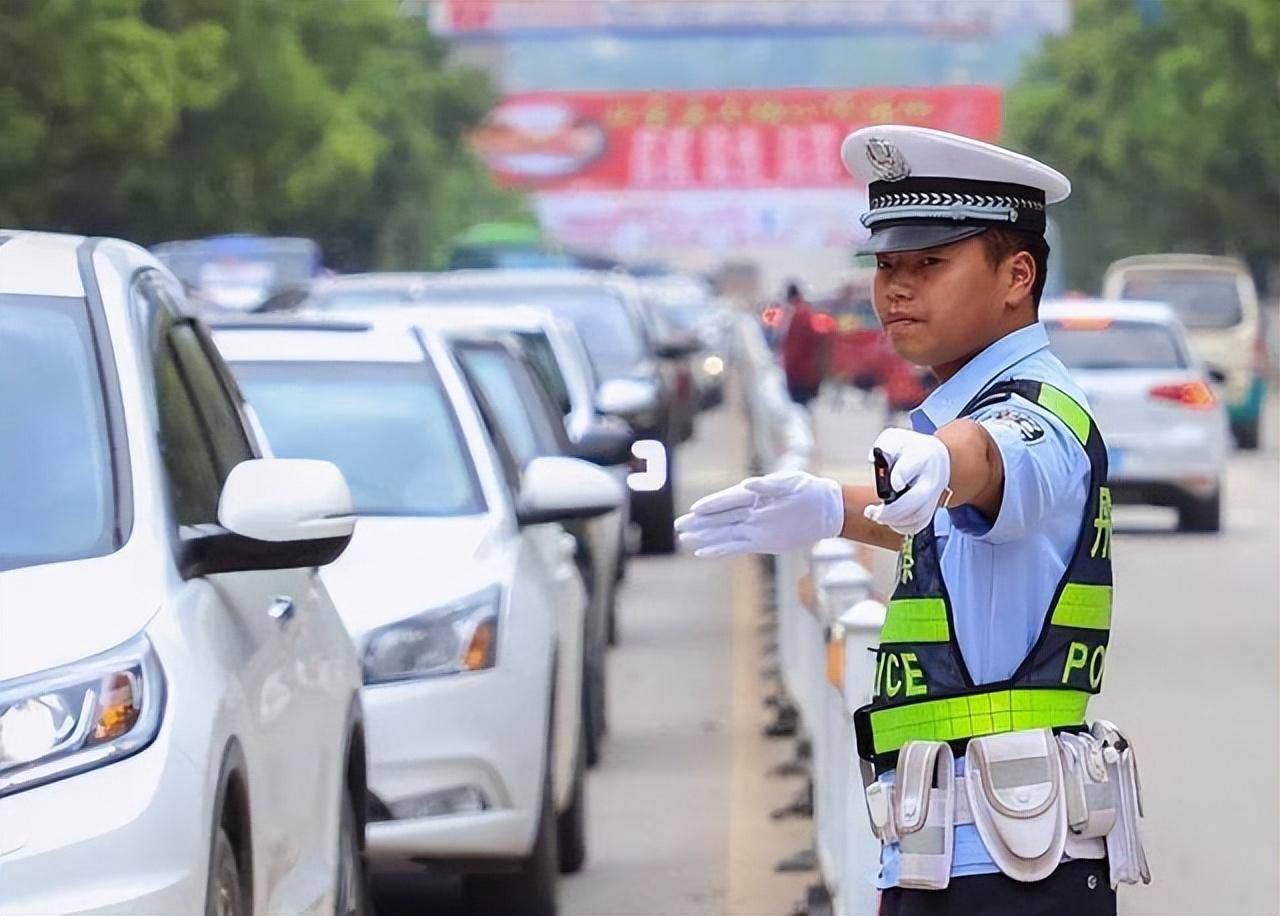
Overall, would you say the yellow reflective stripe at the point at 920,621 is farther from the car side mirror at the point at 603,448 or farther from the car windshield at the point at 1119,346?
the car windshield at the point at 1119,346

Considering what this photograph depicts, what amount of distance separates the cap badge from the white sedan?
684 inches

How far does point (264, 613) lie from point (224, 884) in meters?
0.82

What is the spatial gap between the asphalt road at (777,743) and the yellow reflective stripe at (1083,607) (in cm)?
452

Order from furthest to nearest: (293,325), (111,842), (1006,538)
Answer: (293,325)
(111,842)
(1006,538)

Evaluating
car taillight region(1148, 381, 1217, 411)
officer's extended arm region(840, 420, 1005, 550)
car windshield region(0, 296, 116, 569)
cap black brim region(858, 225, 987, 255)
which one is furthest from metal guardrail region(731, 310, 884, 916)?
car taillight region(1148, 381, 1217, 411)

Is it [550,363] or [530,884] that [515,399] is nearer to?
[550,363]

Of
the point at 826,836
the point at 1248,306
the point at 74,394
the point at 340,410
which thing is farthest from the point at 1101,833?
the point at 1248,306

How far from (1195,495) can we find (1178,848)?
12864 mm

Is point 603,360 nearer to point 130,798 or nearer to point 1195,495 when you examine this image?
point 1195,495

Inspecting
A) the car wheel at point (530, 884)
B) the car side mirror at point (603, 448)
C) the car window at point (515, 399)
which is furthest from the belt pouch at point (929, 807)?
the car side mirror at point (603, 448)

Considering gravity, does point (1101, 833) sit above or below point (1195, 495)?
above

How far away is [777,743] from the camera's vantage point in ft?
40.0

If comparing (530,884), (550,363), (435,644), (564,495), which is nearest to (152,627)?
(435,644)

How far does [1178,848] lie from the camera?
9.38 meters
